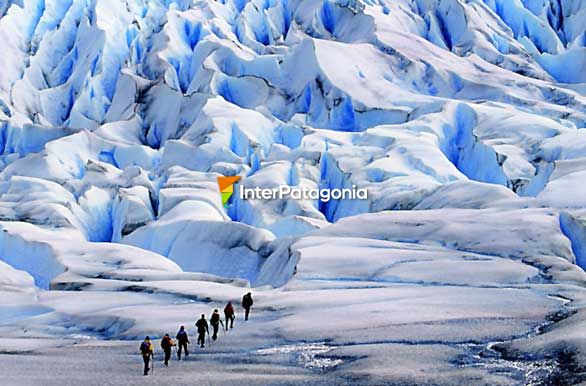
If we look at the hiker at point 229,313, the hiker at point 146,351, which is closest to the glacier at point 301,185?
the hiker at point 146,351

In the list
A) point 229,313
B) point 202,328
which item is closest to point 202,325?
point 202,328

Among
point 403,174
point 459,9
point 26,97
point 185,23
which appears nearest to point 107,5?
point 185,23

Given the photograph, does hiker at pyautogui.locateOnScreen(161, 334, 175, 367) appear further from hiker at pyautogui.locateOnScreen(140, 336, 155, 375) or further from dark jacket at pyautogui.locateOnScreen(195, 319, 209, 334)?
dark jacket at pyautogui.locateOnScreen(195, 319, 209, 334)

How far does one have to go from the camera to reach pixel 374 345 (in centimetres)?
1700

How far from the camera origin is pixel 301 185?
4897 centimetres

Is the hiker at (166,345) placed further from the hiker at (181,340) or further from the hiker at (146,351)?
the hiker at (181,340)

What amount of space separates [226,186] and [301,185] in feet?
17.2

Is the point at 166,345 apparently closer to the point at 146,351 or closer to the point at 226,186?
the point at 146,351

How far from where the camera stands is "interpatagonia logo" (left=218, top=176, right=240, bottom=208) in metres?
49.6

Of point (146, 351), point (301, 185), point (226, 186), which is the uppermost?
point (226, 186)

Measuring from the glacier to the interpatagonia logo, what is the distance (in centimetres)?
65

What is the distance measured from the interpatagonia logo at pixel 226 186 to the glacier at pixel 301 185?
0.65 m

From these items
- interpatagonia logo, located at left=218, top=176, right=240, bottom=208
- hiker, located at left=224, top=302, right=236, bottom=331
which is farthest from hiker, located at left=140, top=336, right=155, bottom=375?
interpatagonia logo, located at left=218, top=176, right=240, bottom=208

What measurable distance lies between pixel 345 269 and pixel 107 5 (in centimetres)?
6596
